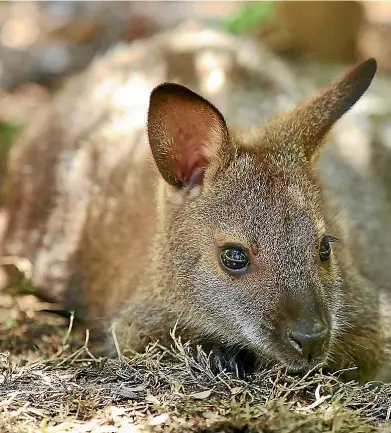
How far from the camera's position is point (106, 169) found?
21.6ft

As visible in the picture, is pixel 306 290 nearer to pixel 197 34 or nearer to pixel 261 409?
pixel 261 409

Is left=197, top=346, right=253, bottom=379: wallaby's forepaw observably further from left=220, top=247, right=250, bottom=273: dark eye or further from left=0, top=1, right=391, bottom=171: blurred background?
left=0, top=1, right=391, bottom=171: blurred background

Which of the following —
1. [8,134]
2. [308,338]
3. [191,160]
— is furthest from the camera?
[8,134]

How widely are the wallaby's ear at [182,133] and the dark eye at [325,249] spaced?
0.78 metres

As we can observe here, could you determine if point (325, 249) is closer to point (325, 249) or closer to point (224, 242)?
point (325, 249)

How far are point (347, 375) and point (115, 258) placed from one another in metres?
2.10

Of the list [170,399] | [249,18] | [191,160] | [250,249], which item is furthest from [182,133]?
[249,18]

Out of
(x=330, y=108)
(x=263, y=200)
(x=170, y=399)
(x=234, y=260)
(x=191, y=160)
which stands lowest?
(x=170, y=399)

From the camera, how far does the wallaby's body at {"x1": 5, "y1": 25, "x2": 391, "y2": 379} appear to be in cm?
425

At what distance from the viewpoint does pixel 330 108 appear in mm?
4914

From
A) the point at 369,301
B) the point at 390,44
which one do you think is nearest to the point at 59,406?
the point at 369,301

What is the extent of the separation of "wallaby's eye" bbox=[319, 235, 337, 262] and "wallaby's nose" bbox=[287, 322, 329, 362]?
556 mm

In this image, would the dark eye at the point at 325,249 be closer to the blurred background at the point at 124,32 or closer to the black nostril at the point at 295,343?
the black nostril at the point at 295,343

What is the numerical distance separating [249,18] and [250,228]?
596 centimetres
